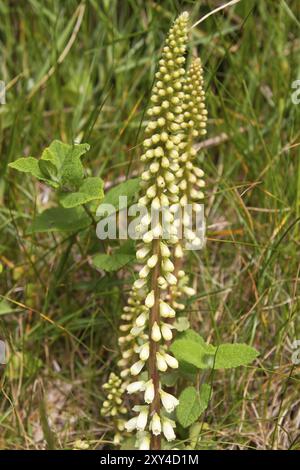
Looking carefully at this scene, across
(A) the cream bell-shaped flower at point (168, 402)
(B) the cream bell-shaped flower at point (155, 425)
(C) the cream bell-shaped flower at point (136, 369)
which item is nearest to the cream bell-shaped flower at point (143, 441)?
(B) the cream bell-shaped flower at point (155, 425)

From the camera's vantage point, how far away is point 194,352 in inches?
135

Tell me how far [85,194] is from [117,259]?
0.43m

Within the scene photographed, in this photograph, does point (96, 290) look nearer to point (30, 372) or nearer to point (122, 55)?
point (30, 372)

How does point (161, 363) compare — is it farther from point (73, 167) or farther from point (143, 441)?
point (73, 167)

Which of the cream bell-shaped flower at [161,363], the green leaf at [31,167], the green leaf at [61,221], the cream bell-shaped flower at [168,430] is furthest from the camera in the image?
the green leaf at [61,221]

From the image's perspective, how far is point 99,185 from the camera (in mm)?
3328

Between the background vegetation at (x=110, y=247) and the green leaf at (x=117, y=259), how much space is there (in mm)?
220

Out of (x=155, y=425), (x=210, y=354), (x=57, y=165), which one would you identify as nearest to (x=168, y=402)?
(x=155, y=425)

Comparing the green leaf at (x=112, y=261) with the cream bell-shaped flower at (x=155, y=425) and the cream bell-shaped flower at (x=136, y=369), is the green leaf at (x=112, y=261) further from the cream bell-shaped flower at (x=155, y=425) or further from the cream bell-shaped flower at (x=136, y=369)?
the cream bell-shaped flower at (x=155, y=425)

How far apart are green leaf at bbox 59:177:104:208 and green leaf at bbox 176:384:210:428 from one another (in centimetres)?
109

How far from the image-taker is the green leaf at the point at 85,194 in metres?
3.28

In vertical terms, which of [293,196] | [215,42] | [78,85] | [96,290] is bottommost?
[96,290]

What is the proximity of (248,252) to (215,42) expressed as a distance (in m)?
1.88
